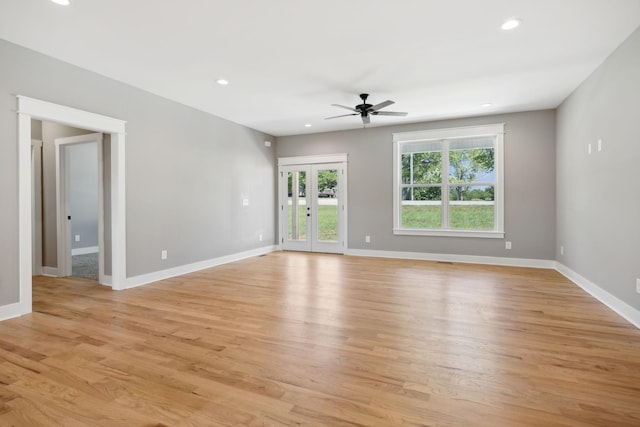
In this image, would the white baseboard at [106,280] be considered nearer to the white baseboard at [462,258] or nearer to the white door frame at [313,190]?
the white door frame at [313,190]

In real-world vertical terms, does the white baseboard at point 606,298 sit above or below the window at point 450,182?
below

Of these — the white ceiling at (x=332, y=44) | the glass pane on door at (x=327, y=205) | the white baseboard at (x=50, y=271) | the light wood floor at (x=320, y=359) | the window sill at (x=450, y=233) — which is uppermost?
the white ceiling at (x=332, y=44)

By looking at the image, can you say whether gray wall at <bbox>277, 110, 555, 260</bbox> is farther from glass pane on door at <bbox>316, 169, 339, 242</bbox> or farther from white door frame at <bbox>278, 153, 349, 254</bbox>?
glass pane on door at <bbox>316, 169, 339, 242</bbox>

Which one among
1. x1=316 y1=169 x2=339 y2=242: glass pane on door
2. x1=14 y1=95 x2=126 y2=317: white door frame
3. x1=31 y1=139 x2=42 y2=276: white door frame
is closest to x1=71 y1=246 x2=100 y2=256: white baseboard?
x1=31 y1=139 x2=42 y2=276: white door frame

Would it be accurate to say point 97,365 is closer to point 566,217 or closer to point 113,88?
point 113,88

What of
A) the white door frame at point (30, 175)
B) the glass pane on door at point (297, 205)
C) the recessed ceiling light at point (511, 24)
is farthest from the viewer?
the glass pane on door at point (297, 205)

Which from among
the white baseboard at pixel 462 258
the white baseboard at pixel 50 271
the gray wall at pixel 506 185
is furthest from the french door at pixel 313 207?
the white baseboard at pixel 50 271

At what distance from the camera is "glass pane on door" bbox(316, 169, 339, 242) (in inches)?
291

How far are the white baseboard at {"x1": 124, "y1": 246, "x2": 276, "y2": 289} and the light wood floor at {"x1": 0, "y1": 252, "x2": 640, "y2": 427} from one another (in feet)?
1.11

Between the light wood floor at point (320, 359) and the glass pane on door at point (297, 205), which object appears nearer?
the light wood floor at point (320, 359)

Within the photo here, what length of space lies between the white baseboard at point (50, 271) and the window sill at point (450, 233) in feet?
19.4

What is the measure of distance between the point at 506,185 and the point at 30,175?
6.88 m

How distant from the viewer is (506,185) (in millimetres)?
5930

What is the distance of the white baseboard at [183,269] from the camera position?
4496 mm
